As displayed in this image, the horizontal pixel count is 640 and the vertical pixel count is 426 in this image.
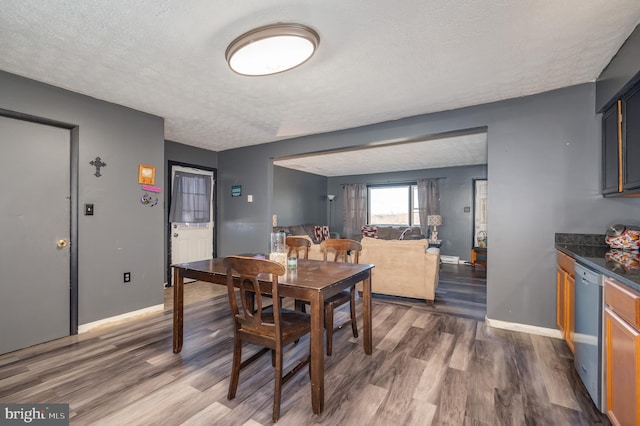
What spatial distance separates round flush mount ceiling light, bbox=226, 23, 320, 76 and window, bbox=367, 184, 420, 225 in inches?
246

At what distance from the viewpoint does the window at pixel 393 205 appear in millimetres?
7594

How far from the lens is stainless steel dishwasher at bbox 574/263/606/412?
1.60 m

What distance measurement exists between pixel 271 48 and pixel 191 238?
387 cm

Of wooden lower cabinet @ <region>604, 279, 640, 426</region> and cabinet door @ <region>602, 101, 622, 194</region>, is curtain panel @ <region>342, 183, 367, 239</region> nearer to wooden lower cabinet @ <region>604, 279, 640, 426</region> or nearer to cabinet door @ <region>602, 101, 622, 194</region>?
cabinet door @ <region>602, 101, 622, 194</region>

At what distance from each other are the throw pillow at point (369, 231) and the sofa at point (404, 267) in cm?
338

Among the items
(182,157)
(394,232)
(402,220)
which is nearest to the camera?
(182,157)

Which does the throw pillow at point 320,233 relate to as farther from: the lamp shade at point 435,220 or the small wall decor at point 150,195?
the small wall decor at point 150,195

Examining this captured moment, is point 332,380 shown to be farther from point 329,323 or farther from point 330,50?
point 330,50

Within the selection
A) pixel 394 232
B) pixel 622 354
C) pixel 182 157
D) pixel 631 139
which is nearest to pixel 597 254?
pixel 631 139

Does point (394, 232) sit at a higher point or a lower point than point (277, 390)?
higher

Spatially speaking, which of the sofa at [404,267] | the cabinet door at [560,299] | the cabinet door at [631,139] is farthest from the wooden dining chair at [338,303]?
the cabinet door at [631,139]

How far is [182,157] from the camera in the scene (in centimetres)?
470

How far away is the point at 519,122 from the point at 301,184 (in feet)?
17.9

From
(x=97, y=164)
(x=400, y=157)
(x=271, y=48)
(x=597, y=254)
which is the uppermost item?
(x=400, y=157)
